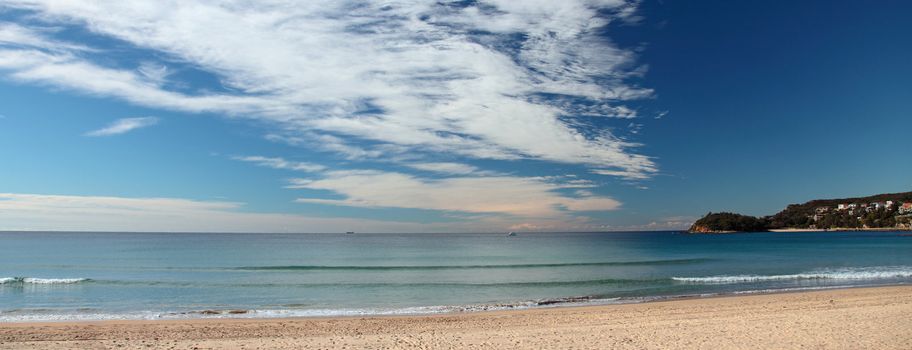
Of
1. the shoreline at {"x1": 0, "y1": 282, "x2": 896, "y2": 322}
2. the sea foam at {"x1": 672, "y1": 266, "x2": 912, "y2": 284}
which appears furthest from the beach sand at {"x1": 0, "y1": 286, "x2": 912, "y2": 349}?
the sea foam at {"x1": 672, "y1": 266, "x2": 912, "y2": 284}

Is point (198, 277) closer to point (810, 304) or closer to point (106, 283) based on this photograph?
point (106, 283)

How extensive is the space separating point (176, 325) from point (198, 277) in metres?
18.1

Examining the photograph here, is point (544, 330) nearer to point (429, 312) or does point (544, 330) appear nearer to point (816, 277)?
point (429, 312)

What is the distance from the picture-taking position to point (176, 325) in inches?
571

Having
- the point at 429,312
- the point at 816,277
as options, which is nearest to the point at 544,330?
the point at 429,312

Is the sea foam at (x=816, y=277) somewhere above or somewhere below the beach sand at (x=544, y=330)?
below

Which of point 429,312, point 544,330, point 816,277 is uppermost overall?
point 544,330

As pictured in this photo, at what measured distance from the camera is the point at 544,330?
1319 cm

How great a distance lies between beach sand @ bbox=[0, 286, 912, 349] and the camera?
37.4ft

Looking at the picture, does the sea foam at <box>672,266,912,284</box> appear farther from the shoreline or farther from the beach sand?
the beach sand

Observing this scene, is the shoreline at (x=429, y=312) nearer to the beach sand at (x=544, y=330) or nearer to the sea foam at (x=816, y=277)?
the beach sand at (x=544, y=330)

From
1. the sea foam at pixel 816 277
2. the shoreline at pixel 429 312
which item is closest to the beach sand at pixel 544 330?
the shoreline at pixel 429 312

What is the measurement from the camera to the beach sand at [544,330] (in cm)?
1141

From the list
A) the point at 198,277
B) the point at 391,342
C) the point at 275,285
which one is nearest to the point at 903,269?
the point at 391,342
